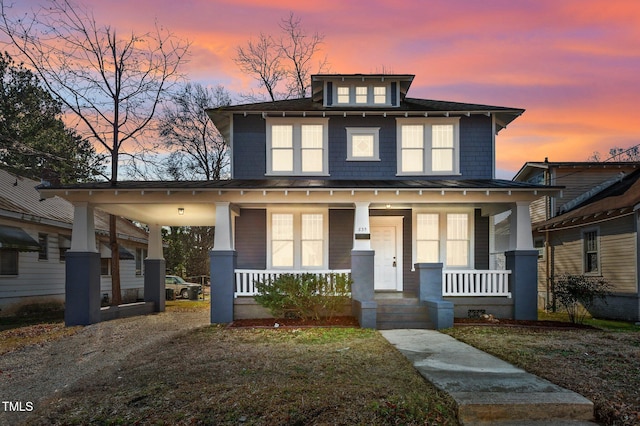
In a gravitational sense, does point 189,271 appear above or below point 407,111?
below

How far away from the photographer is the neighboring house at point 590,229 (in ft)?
48.6

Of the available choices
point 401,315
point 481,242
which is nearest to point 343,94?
point 481,242

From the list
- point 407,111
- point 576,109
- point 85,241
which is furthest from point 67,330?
point 576,109

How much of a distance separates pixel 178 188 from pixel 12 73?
2140 cm

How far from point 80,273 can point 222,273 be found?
3729 millimetres

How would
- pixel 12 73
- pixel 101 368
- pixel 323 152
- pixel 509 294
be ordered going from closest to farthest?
pixel 101 368
pixel 509 294
pixel 323 152
pixel 12 73

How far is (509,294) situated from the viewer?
13453mm

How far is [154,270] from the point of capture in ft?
58.1

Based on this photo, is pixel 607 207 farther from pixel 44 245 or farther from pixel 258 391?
pixel 44 245

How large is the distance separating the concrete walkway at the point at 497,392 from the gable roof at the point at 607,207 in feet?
29.4

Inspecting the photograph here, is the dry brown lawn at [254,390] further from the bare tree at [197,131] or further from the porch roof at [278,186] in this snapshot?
the bare tree at [197,131]

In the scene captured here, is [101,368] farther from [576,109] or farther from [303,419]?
[576,109]
